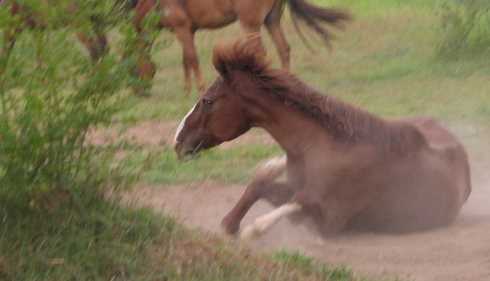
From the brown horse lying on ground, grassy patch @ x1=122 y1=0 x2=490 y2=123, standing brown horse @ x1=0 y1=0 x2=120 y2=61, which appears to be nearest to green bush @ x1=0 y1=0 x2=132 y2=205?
standing brown horse @ x1=0 y1=0 x2=120 y2=61

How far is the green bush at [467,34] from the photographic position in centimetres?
1484

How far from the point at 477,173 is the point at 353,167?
2.03 meters

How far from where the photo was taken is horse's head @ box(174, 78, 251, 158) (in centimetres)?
741

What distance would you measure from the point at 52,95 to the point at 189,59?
8.41 m

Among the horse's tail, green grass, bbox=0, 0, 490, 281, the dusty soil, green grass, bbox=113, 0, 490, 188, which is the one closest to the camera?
green grass, bbox=0, 0, 490, 281

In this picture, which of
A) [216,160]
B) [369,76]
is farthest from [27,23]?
[369,76]

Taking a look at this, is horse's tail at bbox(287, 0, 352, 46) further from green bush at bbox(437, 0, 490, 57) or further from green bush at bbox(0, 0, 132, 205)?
green bush at bbox(0, 0, 132, 205)

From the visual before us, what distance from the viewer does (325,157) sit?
721 cm

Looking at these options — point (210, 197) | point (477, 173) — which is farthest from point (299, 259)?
point (477, 173)

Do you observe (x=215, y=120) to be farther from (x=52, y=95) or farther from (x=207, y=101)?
(x=52, y=95)

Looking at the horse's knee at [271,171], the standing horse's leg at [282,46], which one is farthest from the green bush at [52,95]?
the standing horse's leg at [282,46]

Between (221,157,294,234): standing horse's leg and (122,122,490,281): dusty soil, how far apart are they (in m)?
0.13

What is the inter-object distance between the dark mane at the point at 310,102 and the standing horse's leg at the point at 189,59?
6.24m

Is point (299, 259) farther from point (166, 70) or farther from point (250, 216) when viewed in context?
point (166, 70)
